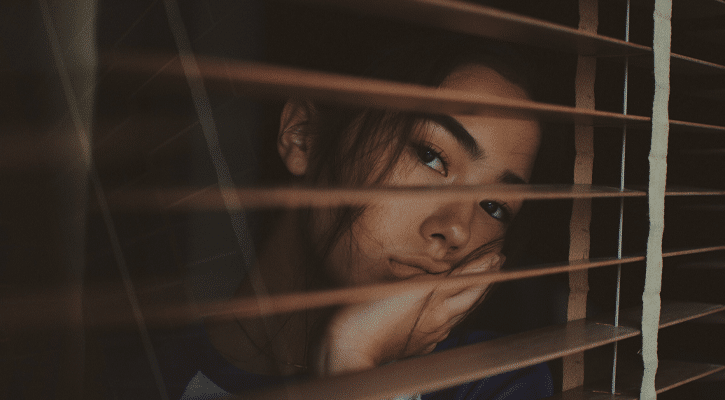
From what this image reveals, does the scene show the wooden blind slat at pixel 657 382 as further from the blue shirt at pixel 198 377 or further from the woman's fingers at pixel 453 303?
the woman's fingers at pixel 453 303

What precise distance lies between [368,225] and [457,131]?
263 millimetres

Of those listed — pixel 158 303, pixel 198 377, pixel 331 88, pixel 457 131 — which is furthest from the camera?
pixel 457 131

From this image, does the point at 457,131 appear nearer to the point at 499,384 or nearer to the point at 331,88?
the point at 331,88

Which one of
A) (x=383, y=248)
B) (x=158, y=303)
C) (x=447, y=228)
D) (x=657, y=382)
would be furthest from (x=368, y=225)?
(x=657, y=382)

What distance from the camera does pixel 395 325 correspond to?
3.18 feet

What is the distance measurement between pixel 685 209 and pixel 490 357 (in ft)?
2.80

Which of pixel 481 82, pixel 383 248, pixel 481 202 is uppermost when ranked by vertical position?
pixel 481 82

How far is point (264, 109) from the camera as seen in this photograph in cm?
89

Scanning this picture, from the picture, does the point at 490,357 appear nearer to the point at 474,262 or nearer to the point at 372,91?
the point at 474,262

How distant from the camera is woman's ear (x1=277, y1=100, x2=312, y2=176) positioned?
0.91 metres

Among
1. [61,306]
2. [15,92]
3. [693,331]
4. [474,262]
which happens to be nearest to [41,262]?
[61,306]

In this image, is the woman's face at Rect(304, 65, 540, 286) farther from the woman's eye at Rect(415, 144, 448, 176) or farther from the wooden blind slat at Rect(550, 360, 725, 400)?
the wooden blind slat at Rect(550, 360, 725, 400)

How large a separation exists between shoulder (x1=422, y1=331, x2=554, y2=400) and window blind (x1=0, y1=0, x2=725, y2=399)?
104mm

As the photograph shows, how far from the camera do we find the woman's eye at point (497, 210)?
1.06 meters
